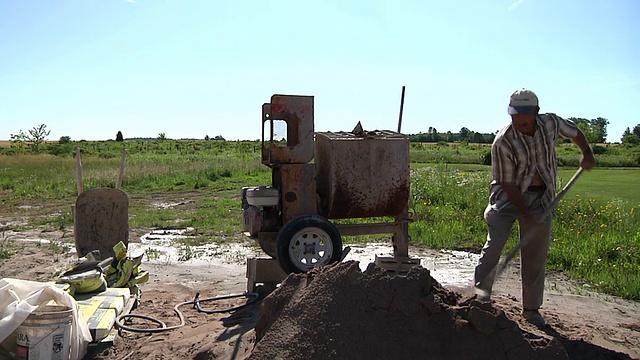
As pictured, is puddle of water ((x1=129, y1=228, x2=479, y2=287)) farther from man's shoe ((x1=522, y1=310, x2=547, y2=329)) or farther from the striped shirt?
the striped shirt

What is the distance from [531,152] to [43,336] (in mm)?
3747

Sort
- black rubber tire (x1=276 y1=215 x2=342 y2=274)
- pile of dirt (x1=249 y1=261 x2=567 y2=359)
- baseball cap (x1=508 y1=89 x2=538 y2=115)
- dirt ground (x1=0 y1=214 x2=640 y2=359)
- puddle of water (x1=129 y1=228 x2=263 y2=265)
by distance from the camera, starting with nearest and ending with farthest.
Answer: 1. pile of dirt (x1=249 y1=261 x2=567 y2=359)
2. dirt ground (x1=0 y1=214 x2=640 y2=359)
3. baseball cap (x1=508 y1=89 x2=538 y2=115)
4. black rubber tire (x1=276 y1=215 x2=342 y2=274)
5. puddle of water (x1=129 y1=228 x2=263 y2=265)

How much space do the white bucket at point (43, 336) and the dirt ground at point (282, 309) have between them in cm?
64

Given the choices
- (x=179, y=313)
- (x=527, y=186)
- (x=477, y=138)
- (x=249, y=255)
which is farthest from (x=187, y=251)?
(x=477, y=138)

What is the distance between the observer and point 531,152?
456 centimetres

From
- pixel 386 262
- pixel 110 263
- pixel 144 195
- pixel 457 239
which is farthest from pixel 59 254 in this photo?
pixel 144 195

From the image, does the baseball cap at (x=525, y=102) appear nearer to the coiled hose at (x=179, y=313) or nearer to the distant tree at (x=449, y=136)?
the coiled hose at (x=179, y=313)

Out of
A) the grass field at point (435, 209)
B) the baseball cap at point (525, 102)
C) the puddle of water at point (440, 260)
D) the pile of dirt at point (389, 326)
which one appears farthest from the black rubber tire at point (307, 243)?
the baseball cap at point (525, 102)

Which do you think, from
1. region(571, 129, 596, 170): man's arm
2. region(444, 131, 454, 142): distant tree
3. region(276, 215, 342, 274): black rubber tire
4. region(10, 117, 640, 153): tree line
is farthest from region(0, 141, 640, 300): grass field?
region(444, 131, 454, 142): distant tree

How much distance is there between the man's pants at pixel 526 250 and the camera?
467 cm

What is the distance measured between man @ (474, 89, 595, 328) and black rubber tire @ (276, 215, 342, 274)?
4.75 feet

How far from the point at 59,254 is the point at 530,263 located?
672 cm

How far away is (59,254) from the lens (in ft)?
28.3

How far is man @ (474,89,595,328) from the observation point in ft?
15.0
